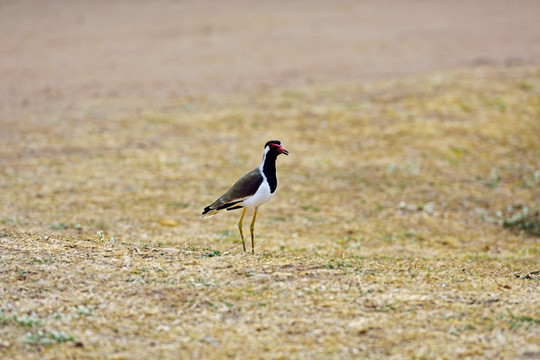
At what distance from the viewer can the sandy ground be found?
19.0 m

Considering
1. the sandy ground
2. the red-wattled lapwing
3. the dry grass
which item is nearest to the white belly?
the red-wattled lapwing

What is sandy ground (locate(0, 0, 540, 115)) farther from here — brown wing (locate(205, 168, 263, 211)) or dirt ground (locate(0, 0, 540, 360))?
brown wing (locate(205, 168, 263, 211))

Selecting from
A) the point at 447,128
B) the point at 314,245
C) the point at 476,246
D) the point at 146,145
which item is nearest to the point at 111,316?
the point at 314,245

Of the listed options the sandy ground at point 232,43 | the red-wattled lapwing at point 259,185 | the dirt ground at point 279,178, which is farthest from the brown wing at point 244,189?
the sandy ground at point 232,43

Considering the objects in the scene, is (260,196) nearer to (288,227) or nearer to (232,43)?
(288,227)

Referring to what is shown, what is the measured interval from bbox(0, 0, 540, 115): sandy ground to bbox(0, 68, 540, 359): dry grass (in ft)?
7.55

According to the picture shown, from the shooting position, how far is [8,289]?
5.73m

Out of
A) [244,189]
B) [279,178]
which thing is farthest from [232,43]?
[244,189]

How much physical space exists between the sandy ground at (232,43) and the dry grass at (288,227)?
2302mm

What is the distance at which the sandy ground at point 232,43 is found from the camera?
62.4 feet

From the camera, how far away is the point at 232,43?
2309 cm

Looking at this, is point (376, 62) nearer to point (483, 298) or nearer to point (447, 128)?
point (447, 128)

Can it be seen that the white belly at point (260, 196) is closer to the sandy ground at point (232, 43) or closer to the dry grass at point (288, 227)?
the dry grass at point (288, 227)

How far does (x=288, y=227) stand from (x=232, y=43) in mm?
13964
